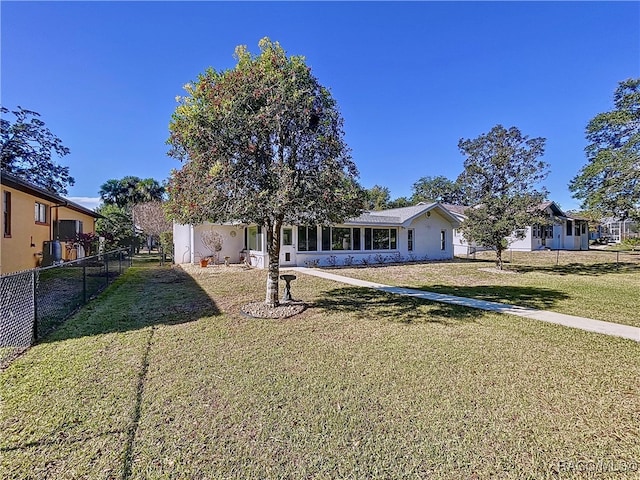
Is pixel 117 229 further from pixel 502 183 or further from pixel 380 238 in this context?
pixel 502 183

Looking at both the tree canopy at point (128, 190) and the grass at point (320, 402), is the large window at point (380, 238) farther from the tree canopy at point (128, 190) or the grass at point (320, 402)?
the tree canopy at point (128, 190)

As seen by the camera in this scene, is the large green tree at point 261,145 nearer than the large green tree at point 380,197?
Yes

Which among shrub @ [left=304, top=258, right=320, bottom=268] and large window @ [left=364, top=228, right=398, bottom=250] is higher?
large window @ [left=364, top=228, right=398, bottom=250]

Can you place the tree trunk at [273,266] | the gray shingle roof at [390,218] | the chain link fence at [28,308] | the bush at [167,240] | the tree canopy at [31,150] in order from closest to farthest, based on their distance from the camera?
the chain link fence at [28,308] < the tree trunk at [273,266] < the gray shingle roof at [390,218] < the bush at [167,240] < the tree canopy at [31,150]

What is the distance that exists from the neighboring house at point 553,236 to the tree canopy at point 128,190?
111ft

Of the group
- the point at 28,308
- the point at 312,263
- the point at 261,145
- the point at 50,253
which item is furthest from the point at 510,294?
the point at 50,253

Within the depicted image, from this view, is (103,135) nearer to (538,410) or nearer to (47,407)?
(47,407)

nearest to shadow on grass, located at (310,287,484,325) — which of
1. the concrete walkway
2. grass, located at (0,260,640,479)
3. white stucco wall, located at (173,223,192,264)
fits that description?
the concrete walkway

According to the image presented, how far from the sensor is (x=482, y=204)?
16641 mm

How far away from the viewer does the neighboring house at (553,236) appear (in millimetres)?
29653

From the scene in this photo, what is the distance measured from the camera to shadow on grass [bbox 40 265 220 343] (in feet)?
21.0

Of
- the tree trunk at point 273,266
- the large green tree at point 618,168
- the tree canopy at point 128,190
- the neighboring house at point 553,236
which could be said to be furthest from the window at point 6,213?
the neighboring house at point 553,236

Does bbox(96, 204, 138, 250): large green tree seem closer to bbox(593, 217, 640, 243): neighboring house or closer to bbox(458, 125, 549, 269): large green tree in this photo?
bbox(458, 125, 549, 269): large green tree

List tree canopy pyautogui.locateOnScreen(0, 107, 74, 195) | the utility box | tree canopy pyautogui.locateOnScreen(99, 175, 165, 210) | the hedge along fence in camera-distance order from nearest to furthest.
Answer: the utility box < the hedge along fence < tree canopy pyautogui.locateOnScreen(0, 107, 74, 195) < tree canopy pyautogui.locateOnScreen(99, 175, 165, 210)
